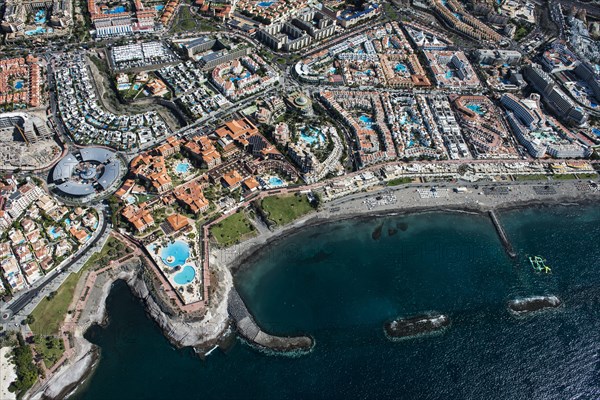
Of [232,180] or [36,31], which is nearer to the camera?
[232,180]

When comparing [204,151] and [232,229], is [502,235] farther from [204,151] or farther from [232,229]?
[204,151]

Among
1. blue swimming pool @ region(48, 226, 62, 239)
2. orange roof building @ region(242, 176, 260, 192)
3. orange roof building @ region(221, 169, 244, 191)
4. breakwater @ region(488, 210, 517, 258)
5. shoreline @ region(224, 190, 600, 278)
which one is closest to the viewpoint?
blue swimming pool @ region(48, 226, 62, 239)

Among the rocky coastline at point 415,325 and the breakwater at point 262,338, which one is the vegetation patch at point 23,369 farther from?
the rocky coastline at point 415,325

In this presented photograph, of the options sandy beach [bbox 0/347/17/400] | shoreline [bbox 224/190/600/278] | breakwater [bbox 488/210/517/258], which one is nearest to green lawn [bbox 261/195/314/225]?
shoreline [bbox 224/190/600/278]

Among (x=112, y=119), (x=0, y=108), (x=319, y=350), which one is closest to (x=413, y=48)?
(x=112, y=119)

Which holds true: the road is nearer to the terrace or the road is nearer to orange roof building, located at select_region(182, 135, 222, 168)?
A: the terrace

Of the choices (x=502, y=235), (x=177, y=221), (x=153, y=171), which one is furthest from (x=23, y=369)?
(x=502, y=235)
